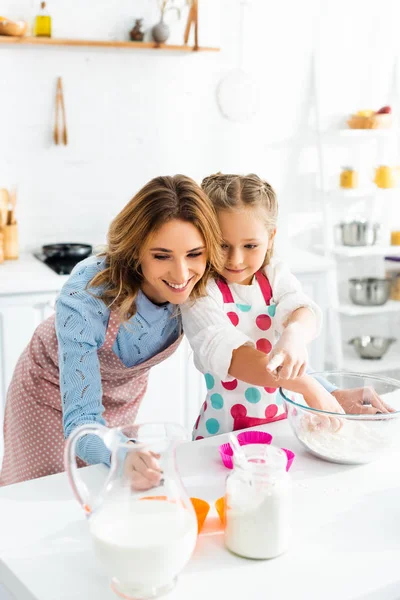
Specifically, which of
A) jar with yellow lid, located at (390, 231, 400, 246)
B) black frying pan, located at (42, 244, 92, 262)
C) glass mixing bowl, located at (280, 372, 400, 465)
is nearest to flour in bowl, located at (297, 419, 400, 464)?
glass mixing bowl, located at (280, 372, 400, 465)

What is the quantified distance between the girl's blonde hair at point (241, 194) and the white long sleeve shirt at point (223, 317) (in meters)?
0.12

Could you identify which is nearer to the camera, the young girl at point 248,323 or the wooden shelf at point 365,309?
the young girl at point 248,323

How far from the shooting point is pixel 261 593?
932 millimetres

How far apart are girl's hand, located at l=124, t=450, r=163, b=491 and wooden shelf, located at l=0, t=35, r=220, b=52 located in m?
2.53

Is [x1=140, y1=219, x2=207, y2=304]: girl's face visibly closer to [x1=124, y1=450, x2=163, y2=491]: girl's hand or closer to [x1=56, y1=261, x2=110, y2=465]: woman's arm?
[x1=56, y1=261, x2=110, y2=465]: woman's arm

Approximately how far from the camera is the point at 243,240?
1.51 m

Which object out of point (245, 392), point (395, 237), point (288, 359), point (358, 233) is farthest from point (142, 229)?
point (395, 237)

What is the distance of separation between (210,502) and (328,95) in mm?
3016

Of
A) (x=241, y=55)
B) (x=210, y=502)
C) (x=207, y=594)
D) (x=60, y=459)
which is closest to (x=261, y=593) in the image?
(x=207, y=594)

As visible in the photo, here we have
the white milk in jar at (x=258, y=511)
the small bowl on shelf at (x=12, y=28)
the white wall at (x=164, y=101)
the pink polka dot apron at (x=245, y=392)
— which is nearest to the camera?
the white milk in jar at (x=258, y=511)

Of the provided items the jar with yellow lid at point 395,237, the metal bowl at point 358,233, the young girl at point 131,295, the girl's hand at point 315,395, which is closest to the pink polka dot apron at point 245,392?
the young girl at point 131,295

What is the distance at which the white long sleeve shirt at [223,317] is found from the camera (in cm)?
146

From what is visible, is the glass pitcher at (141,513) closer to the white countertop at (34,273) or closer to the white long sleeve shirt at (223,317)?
the white long sleeve shirt at (223,317)

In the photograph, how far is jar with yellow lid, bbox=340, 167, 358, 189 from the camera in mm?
3736
